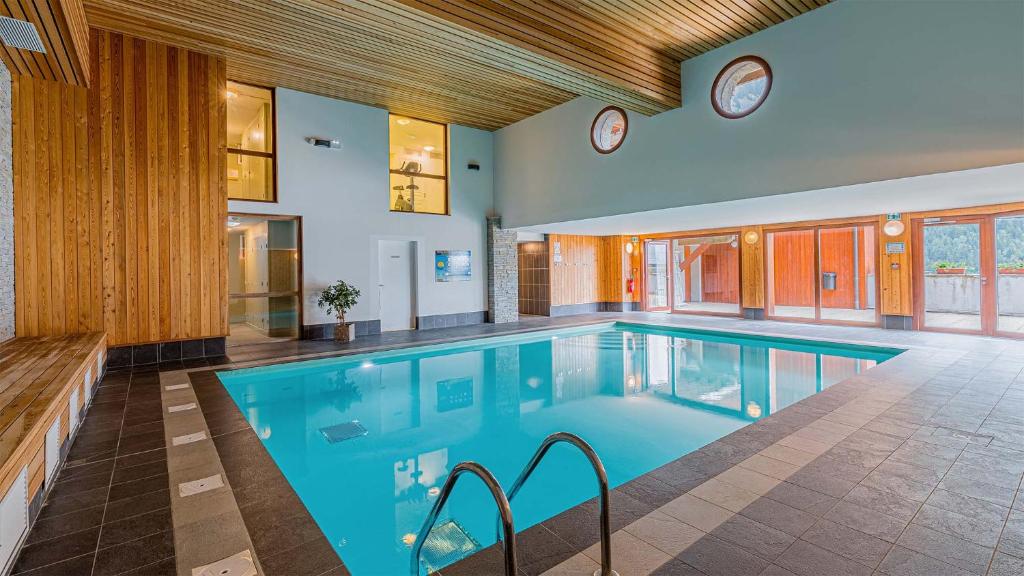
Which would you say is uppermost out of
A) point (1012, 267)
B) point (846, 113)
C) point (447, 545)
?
point (846, 113)

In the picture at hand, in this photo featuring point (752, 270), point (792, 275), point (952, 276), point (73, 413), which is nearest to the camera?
point (73, 413)

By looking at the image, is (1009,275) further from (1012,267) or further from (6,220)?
(6,220)

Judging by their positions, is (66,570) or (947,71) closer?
(66,570)

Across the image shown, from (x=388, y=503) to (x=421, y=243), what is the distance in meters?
6.69

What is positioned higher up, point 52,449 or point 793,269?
point 793,269

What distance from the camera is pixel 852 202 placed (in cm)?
661

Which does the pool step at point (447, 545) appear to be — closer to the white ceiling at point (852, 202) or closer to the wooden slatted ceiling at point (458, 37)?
the wooden slatted ceiling at point (458, 37)

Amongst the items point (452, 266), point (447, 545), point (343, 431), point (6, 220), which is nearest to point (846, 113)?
point (447, 545)

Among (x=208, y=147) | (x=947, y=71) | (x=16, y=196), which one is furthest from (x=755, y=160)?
(x=16, y=196)

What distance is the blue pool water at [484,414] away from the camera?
2.78m

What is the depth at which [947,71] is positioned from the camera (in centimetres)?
453

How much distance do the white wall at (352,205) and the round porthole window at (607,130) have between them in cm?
300

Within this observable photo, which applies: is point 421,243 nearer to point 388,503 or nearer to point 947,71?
point 388,503

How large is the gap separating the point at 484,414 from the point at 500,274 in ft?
18.6
